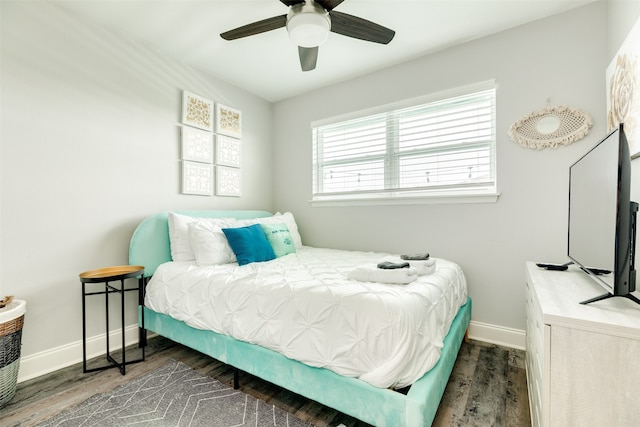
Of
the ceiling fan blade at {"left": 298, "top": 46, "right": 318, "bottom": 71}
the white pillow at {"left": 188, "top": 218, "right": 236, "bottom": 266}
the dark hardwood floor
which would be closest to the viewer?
the dark hardwood floor

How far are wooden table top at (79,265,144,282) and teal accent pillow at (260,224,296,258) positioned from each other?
1022 millimetres

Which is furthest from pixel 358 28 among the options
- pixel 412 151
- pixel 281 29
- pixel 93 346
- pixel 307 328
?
pixel 93 346

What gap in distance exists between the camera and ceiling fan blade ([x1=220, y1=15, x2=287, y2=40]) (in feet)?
5.89

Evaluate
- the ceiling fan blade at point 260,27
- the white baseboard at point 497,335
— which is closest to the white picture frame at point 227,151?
the ceiling fan blade at point 260,27

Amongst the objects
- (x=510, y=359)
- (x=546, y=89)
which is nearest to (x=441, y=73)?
(x=546, y=89)

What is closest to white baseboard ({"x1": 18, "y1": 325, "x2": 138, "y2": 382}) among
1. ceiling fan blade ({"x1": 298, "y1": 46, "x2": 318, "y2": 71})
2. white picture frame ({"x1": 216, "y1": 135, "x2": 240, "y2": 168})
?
white picture frame ({"x1": 216, "y1": 135, "x2": 240, "y2": 168})

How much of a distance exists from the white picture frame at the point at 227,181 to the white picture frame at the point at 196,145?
0.58 feet

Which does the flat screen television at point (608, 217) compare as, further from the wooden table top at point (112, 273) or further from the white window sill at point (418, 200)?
the wooden table top at point (112, 273)

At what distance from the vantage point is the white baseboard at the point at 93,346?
6.35 feet

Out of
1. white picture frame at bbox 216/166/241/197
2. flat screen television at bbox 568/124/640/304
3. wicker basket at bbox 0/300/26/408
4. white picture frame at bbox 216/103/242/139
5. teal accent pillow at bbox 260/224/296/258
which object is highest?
white picture frame at bbox 216/103/242/139

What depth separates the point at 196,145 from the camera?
2.93 meters

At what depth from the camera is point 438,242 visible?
265 centimetres

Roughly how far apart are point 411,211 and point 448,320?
1.26m

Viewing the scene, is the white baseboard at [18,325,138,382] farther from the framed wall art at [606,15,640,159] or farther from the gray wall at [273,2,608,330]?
the framed wall art at [606,15,640,159]
